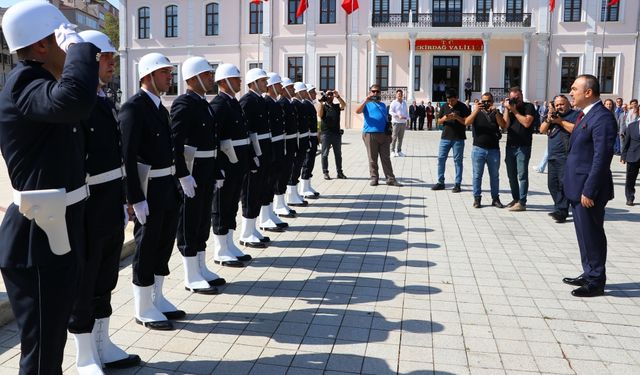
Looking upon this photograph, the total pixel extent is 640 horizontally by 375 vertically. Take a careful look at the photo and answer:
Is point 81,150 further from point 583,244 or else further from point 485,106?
point 485,106

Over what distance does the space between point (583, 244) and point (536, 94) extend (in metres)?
34.9

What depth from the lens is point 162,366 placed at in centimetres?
403

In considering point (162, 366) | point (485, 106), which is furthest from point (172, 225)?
point (485, 106)

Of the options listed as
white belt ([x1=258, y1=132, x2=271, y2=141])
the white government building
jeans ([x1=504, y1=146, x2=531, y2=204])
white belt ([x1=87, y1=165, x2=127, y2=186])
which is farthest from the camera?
the white government building

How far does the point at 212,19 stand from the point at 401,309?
135 feet

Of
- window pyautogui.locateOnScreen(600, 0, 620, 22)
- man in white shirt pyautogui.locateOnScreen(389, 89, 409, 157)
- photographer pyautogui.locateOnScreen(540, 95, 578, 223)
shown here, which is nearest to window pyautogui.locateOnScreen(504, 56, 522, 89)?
window pyautogui.locateOnScreen(600, 0, 620, 22)

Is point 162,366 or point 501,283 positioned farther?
point 501,283

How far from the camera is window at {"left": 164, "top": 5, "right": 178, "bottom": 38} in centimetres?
4403

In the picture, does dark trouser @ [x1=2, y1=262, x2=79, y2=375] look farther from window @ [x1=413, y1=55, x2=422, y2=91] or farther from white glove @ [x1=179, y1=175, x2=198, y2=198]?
window @ [x1=413, y1=55, x2=422, y2=91]

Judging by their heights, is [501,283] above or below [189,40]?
below

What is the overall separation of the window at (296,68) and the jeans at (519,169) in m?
31.5

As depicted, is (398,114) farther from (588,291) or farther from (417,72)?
(417,72)

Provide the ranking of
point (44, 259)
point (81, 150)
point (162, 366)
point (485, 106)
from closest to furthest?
point (44, 259) → point (81, 150) → point (162, 366) → point (485, 106)

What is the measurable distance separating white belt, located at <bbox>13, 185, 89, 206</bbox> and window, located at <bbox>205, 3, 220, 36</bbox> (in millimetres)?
41983
